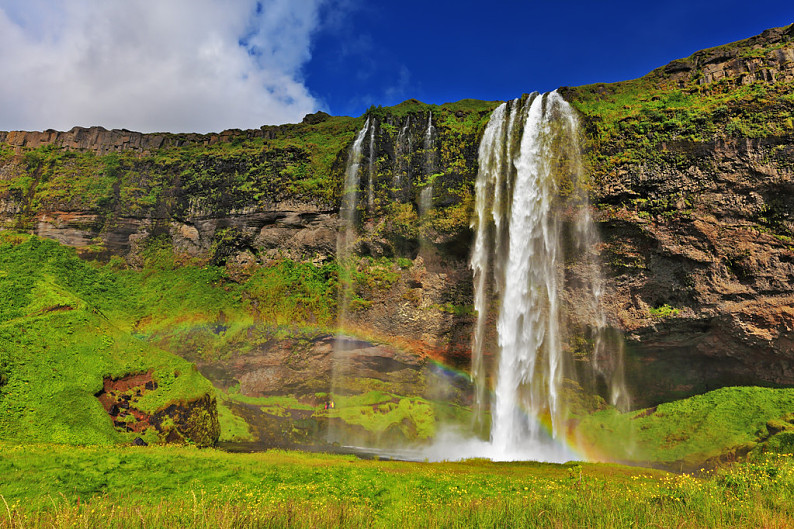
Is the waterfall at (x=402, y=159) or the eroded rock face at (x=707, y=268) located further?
the waterfall at (x=402, y=159)

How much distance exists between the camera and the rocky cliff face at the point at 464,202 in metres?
22.3

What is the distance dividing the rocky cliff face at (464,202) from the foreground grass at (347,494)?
10461mm

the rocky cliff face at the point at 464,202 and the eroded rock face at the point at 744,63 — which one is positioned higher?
the eroded rock face at the point at 744,63

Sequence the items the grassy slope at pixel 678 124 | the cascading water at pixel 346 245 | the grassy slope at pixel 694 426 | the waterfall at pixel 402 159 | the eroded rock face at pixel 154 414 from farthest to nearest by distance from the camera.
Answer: the waterfall at pixel 402 159 < the cascading water at pixel 346 245 < the grassy slope at pixel 678 124 < the grassy slope at pixel 694 426 < the eroded rock face at pixel 154 414

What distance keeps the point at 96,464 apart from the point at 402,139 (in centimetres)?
2628

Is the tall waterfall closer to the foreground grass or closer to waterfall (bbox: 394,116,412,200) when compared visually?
waterfall (bbox: 394,116,412,200)

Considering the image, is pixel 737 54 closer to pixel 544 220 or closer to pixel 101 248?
pixel 544 220

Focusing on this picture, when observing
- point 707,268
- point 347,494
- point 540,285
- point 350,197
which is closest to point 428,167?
point 350,197

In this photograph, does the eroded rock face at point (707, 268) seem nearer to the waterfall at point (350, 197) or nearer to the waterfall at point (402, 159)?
the waterfall at point (402, 159)

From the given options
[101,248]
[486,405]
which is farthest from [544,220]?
[101,248]

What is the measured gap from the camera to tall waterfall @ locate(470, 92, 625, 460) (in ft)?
83.7

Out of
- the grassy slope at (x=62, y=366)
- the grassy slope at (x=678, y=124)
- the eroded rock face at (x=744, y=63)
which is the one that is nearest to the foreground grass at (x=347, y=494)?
the grassy slope at (x=62, y=366)

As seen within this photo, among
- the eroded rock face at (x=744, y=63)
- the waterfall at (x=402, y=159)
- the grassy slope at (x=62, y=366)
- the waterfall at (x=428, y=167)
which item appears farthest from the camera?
the waterfall at (x=402, y=159)

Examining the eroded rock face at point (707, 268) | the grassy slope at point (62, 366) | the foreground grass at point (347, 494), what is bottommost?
the foreground grass at point (347, 494)
